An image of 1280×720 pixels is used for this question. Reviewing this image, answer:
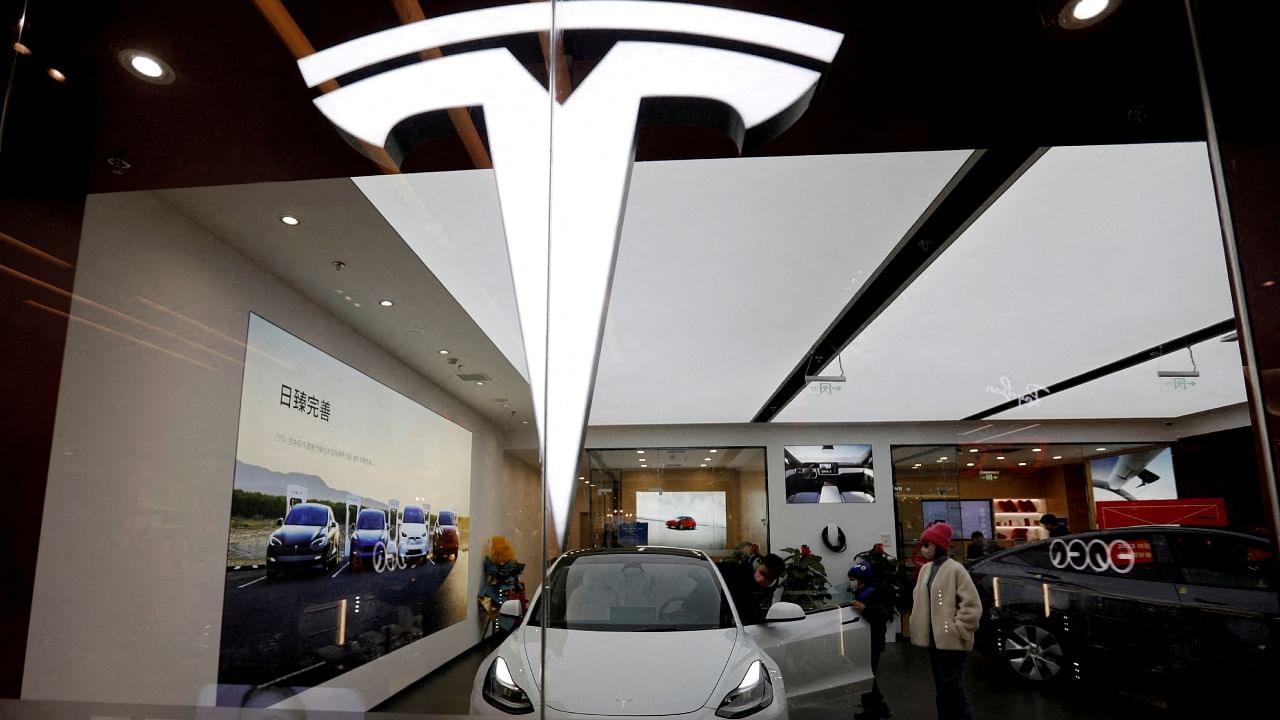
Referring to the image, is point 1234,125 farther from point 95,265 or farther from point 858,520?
point 95,265

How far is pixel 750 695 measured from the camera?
7.25 ft

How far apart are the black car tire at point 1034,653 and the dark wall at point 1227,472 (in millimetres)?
635

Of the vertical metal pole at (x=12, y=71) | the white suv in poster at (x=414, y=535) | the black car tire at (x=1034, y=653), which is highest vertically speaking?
the vertical metal pole at (x=12, y=71)

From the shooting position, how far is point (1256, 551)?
2.02m

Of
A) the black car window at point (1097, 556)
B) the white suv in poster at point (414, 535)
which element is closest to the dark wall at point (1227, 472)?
the black car window at point (1097, 556)

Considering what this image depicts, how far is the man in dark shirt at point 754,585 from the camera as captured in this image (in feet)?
7.80

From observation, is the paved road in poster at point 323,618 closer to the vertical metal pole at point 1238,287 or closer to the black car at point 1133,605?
the black car at point 1133,605

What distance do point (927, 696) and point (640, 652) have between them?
1051 millimetres

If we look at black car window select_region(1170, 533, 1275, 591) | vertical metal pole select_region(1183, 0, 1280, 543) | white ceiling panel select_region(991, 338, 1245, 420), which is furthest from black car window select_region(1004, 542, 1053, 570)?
vertical metal pole select_region(1183, 0, 1280, 543)

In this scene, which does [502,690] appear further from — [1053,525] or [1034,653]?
[1053,525]

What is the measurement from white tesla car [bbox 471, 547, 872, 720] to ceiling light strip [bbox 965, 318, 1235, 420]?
116cm

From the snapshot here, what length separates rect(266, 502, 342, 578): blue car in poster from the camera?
100 inches

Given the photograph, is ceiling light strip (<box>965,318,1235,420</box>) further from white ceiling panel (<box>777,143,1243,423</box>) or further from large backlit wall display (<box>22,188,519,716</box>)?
large backlit wall display (<box>22,188,519,716</box>)

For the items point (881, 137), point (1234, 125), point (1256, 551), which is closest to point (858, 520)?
point (1256, 551)
